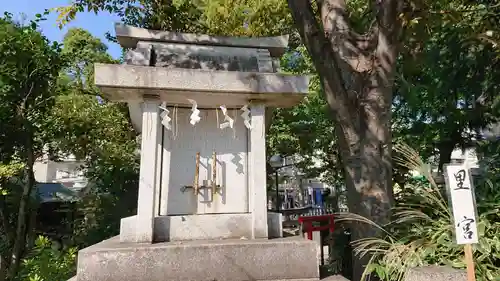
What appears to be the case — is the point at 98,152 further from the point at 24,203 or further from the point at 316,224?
the point at 316,224

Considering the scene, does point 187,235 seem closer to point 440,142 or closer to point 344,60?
point 344,60

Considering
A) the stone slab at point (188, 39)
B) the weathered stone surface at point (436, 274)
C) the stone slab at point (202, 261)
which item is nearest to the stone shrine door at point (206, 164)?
the stone slab at point (202, 261)

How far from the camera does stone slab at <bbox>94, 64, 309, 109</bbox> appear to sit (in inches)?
134

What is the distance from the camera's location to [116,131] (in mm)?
10594

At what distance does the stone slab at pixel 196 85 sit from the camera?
3.41 metres

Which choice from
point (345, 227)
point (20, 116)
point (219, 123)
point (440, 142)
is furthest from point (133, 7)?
point (440, 142)

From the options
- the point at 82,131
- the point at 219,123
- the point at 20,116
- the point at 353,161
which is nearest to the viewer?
the point at 219,123

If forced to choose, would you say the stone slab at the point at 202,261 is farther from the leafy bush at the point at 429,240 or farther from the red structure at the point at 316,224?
the red structure at the point at 316,224

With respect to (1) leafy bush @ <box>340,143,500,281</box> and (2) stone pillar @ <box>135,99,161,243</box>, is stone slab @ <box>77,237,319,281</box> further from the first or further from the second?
(1) leafy bush @ <box>340,143,500,281</box>

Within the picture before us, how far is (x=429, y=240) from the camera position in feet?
11.4

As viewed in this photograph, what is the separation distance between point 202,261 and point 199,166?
105 centimetres

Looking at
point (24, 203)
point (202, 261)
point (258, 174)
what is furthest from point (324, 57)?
point (24, 203)

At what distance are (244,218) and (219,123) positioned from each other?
1.07 metres

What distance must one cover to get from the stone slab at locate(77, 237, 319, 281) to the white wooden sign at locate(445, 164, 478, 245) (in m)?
1.27
